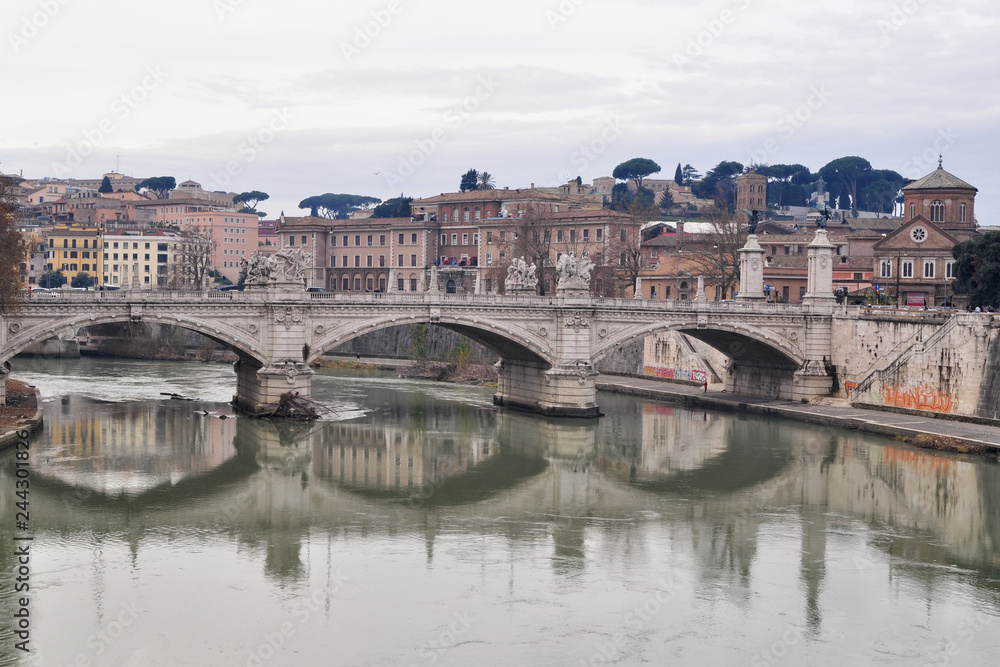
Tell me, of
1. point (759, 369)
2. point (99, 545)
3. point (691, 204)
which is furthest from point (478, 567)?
point (691, 204)

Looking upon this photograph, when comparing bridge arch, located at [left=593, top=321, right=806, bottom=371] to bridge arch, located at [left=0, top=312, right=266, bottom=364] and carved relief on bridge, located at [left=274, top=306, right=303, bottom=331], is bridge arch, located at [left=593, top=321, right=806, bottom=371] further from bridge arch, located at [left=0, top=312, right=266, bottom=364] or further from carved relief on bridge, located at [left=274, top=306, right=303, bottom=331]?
bridge arch, located at [left=0, top=312, right=266, bottom=364]

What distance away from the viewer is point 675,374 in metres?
50.1

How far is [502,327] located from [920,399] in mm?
14298

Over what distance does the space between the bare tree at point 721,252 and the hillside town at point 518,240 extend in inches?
5.3

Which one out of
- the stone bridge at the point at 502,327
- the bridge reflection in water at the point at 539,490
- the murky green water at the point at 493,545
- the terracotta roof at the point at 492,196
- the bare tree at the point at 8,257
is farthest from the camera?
the terracotta roof at the point at 492,196

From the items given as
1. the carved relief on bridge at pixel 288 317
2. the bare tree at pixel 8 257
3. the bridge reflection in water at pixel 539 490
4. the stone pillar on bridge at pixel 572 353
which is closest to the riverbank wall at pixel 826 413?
the bridge reflection in water at pixel 539 490

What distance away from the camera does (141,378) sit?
172ft

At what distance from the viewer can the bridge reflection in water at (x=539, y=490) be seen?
77.1 ft

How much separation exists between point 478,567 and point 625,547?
354 centimetres

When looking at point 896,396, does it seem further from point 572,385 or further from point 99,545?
point 99,545

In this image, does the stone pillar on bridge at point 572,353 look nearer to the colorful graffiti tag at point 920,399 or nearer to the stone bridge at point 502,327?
the stone bridge at point 502,327

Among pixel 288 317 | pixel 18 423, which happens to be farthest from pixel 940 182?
pixel 18 423

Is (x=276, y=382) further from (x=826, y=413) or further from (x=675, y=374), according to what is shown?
(x=675, y=374)

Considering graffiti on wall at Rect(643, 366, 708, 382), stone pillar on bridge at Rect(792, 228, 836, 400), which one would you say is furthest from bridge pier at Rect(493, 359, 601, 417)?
graffiti on wall at Rect(643, 366, 708, 382)
